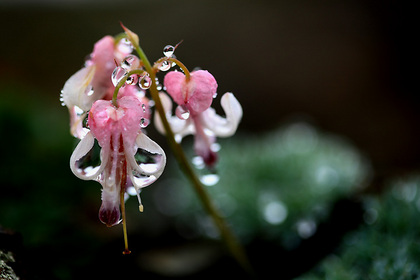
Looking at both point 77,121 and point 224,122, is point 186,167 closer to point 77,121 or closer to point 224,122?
point 224,122

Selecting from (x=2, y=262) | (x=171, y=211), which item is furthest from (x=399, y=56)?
(x=2, y=262)

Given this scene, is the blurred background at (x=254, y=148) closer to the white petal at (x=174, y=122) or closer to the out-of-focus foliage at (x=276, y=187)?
the out-of-focus foliage at (x=276, y=187)

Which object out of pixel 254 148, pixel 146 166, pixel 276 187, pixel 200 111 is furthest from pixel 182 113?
pixel 254 148

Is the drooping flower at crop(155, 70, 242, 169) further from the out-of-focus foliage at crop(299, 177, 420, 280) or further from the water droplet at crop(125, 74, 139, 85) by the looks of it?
the out-of-focus foliage at crop(299, 177, 420, 280)

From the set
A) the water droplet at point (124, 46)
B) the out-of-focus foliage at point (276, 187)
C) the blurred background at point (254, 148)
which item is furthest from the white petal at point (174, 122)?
the out-of-focus foliage at point (276, 187)

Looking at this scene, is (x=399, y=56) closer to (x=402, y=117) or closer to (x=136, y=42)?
(x=402, y=117)

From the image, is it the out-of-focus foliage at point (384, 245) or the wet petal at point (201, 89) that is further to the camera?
the out-of-focus foliage at point (384, 245)

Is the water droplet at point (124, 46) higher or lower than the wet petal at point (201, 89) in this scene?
higher
